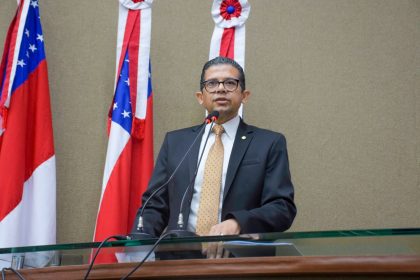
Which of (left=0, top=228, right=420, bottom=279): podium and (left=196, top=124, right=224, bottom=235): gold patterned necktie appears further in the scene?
(left=196, top=124, right=224, bottom=235): gold patterned necktie

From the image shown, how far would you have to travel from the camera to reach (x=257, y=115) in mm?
3553

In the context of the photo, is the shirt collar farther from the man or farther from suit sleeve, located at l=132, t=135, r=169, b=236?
suit sleeve, located at l=132, t=135, r=169, b=236

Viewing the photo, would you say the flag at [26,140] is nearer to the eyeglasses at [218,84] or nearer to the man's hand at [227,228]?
the eyeglasses at [218,84]

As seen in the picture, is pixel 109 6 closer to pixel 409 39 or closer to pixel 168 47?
pixel 168 47

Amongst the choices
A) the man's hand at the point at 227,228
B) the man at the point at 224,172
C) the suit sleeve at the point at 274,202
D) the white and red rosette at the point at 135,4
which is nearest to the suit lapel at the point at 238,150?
the man at the point at 224,172

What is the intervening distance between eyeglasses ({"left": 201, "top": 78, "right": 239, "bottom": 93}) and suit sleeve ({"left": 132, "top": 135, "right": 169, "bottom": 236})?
1.08ft

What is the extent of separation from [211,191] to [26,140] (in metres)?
1.24

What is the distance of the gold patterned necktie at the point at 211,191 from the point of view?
2.28 meters

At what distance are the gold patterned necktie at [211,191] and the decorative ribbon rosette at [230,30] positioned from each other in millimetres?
894

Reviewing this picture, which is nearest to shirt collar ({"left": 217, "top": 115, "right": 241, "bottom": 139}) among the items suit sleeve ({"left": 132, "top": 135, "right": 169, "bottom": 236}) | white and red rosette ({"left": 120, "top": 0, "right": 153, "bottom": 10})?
suit sleeve ({"left": 132, "top": 135, "right": 169, "bottom": 236})

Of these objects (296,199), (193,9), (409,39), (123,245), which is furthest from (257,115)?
(123,245)

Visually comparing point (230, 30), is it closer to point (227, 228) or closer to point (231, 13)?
point (231, 13)

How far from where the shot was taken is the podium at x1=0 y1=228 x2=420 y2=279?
113cm

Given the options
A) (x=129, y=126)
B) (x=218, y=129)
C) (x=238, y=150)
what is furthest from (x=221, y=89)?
(x=129, y=126)
